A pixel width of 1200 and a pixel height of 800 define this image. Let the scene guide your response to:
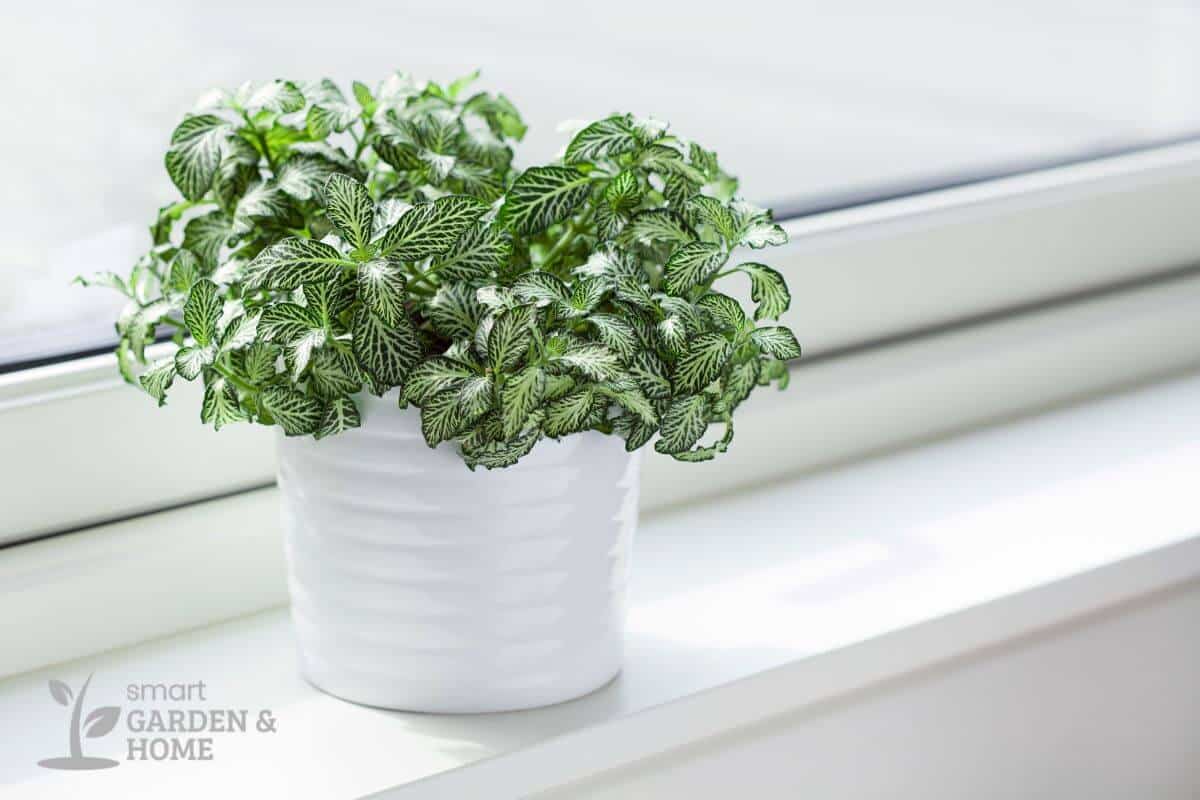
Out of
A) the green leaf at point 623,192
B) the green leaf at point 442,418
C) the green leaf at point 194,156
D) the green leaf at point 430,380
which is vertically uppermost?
the green leaf at point 194,156

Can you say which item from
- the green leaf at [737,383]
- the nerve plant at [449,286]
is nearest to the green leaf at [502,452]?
the nerve plant at [449,286]

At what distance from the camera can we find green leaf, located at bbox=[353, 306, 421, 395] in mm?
514

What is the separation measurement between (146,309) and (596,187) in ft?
0.67

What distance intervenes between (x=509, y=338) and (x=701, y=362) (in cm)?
8

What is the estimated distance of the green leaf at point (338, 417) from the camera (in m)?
0.53

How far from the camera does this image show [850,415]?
91 cm

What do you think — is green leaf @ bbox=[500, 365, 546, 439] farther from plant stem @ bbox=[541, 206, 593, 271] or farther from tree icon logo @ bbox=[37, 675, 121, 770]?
tree icon logo @ bbox=[37, 675, 121, 770]

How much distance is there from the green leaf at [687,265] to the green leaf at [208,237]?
0.66ft

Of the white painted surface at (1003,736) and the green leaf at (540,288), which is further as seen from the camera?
the white painted surface at (1003,736)

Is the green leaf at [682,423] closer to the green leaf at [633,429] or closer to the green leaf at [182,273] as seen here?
the green leaf at [633,429]

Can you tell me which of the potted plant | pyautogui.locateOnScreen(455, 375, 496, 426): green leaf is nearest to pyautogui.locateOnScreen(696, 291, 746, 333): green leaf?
the potted plant

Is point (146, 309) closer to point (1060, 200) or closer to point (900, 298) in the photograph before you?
point (900, 298)

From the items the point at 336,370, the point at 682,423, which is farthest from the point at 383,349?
the point at 682,423

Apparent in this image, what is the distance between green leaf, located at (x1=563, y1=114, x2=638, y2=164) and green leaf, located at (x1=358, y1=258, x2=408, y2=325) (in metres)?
0.10
